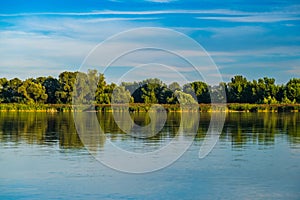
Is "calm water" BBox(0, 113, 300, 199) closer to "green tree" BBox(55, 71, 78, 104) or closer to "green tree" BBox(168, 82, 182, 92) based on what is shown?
"green tree" BBox(168, 82, 182, 92)

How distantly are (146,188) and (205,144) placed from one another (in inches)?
363

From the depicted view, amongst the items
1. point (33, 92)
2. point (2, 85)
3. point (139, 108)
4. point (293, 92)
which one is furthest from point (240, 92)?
point (2, 85)

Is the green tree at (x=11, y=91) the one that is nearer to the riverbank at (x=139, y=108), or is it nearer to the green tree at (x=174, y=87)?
the riverbank at (x=139, y=108)

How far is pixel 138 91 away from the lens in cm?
7762

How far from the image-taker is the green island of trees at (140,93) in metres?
73.1

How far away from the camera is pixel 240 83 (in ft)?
310

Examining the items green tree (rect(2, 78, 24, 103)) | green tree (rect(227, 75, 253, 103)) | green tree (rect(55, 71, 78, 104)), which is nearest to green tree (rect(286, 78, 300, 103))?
green tree (rect(227, 75, 253, 103))

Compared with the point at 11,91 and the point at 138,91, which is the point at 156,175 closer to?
the point at 138,91

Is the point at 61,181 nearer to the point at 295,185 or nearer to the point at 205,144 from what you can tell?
the point at 295,185

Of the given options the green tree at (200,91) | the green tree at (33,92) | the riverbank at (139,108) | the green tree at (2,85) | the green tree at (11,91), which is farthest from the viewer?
the green tree at (2,85)

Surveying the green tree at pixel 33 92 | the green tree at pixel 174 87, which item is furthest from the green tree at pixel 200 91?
the green tree at pixel 33 92

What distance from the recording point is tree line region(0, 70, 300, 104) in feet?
243

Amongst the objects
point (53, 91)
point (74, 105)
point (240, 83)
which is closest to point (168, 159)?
point (74, 105)

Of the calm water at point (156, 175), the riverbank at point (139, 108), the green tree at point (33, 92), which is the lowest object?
the calm water at point (156, 175)
